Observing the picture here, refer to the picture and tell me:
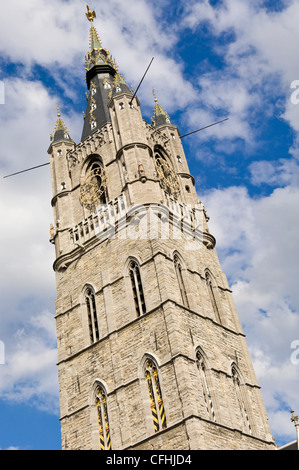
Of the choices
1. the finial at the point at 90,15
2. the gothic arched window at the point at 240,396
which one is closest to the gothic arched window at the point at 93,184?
the gothic arched window at the point at 240,396

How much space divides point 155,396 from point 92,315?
5.78 meters

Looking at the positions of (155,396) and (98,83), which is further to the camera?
(98,83)

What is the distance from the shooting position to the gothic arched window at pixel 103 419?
2591cm

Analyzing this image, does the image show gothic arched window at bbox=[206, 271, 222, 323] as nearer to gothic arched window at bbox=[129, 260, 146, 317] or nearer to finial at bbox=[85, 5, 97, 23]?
gothic arched window at bbox=[129, 260, 146, 317]

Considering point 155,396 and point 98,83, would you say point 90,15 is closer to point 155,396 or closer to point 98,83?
point 98,83

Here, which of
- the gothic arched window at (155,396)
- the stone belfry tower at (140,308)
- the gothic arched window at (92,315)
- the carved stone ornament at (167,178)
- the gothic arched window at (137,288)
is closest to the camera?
the gothic arched window at (155,396)

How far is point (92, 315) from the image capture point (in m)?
29.6

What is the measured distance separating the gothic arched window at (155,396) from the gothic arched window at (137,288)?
101 inches

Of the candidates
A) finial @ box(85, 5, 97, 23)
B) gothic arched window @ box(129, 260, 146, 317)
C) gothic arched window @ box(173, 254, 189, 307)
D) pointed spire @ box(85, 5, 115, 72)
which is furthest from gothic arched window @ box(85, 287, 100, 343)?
finial @ box(85, 5, 97, 23)

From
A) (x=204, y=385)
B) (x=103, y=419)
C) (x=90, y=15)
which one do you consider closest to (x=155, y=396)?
(x=204, y=385)

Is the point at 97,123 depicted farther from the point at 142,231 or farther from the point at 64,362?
the point at 64,362

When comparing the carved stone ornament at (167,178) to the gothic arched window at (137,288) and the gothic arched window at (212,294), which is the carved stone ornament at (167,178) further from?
the gothic arched window at (137,288)
